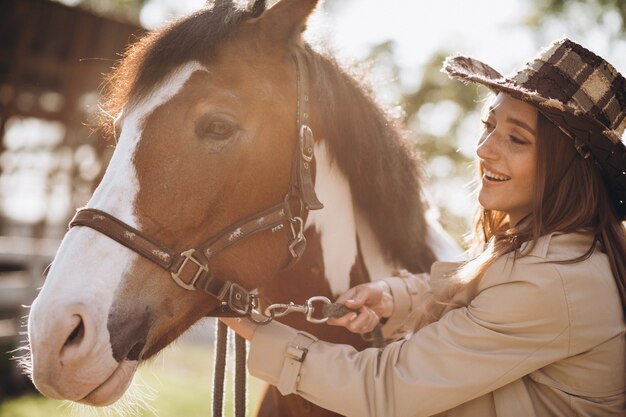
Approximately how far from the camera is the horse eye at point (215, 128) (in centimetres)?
191

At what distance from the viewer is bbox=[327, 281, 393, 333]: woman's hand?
7.09 feet

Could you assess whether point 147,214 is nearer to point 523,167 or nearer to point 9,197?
point 523,167

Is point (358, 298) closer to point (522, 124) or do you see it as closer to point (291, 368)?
point (291, 368)

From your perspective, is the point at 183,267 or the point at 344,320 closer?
the point at 183,267

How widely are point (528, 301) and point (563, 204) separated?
1.37 ft

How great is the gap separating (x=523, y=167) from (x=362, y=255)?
0.79 metres

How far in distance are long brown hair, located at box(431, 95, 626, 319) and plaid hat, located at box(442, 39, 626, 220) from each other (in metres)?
0.05

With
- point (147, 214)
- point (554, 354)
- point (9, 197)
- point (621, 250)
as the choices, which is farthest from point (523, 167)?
point (9, 197)

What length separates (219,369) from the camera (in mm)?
2473

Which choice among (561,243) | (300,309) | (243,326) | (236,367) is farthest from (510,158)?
(236,367)

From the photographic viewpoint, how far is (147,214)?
182cm

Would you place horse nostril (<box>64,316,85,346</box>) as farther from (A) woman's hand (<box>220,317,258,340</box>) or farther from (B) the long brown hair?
(B) the long brown hair

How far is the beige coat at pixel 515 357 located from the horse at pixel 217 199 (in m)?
0.46

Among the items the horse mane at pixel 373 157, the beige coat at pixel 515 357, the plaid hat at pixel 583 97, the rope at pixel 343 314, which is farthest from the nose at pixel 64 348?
the plaid hat at pixel 583 97
